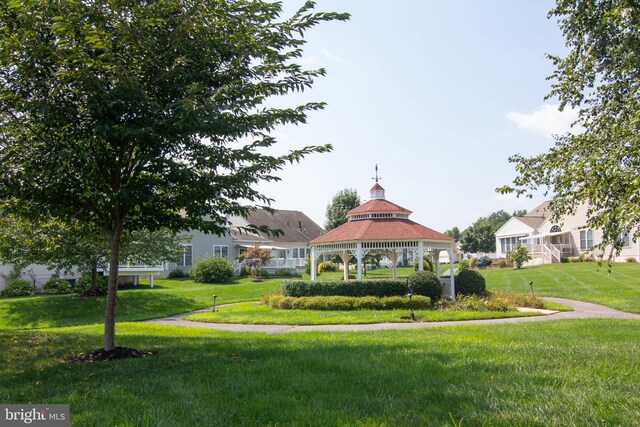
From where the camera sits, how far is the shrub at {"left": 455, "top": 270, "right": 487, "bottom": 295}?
2081cm

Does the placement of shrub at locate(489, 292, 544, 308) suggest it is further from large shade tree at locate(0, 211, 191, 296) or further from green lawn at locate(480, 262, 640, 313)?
large shade tree at locate(0, 211, 191, 296)

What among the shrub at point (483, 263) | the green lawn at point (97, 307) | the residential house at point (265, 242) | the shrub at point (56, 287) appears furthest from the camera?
the shrub at point (483, 263)

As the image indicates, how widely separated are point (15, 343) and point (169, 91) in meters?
5.73

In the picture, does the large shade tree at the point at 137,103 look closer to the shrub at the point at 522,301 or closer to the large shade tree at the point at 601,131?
the large shade tree at the point at 601,131

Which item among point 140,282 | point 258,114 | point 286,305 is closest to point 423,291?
point 286,305

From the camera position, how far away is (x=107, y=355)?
7.88 m

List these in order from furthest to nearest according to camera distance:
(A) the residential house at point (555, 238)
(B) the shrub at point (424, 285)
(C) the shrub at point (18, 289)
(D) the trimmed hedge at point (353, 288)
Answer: (A) the residential house at point (555, 238) → (C) the shrub at point (18, 289) → (D) the trimmed hedge at point (353, 288) → (B) the shrub at point (424, 285)

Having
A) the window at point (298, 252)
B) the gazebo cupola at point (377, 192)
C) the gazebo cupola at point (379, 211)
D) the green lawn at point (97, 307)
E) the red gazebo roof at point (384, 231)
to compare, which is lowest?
the green lawn at point (97, 307)

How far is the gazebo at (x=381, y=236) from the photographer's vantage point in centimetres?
2080

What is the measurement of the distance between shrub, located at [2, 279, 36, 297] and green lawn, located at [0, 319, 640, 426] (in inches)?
867

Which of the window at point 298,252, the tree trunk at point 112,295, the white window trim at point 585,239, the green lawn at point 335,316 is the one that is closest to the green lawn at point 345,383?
the tree trunk at point 112,295

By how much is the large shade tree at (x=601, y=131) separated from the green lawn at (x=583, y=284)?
1018 centimetres

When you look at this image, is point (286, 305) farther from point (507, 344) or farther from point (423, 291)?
point (507, 344)

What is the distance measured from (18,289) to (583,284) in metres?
30.2
